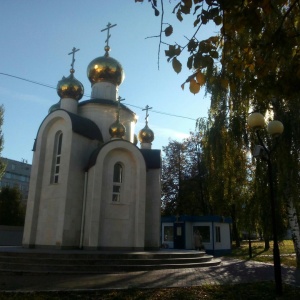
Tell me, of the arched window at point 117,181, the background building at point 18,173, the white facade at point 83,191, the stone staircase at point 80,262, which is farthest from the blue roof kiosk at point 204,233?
the background building at point 18,173

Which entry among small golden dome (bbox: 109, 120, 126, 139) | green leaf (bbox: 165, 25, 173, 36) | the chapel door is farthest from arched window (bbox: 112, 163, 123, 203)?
green leaf (bbox: 165, 25, 173, 36)

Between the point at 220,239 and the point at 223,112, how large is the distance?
11168 millimetres

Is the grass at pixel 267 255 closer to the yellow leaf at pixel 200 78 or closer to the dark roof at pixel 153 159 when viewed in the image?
the dark roof at pixel 153 159

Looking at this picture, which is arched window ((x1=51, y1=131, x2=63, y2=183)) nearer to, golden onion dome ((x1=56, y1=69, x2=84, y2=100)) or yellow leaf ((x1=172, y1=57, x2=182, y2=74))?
golden onion dome ((x1=56, y1=69, x2=84, y2=100))

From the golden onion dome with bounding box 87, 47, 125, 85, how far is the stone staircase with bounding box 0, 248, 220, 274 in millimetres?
11271

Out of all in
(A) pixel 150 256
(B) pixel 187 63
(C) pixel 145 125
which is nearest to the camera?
(B) pixel 187 63

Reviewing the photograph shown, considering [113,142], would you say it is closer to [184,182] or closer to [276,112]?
[276,112]

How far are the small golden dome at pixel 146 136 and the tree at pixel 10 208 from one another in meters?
19.2

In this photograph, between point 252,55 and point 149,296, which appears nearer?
point 252,55

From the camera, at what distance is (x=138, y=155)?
16.9 m

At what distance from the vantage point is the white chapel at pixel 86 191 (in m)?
15.7

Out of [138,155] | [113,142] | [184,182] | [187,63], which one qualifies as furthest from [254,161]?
[184,182]

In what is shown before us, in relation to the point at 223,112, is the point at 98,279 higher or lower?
lower

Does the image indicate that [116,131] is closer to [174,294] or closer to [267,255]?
[174,294]
